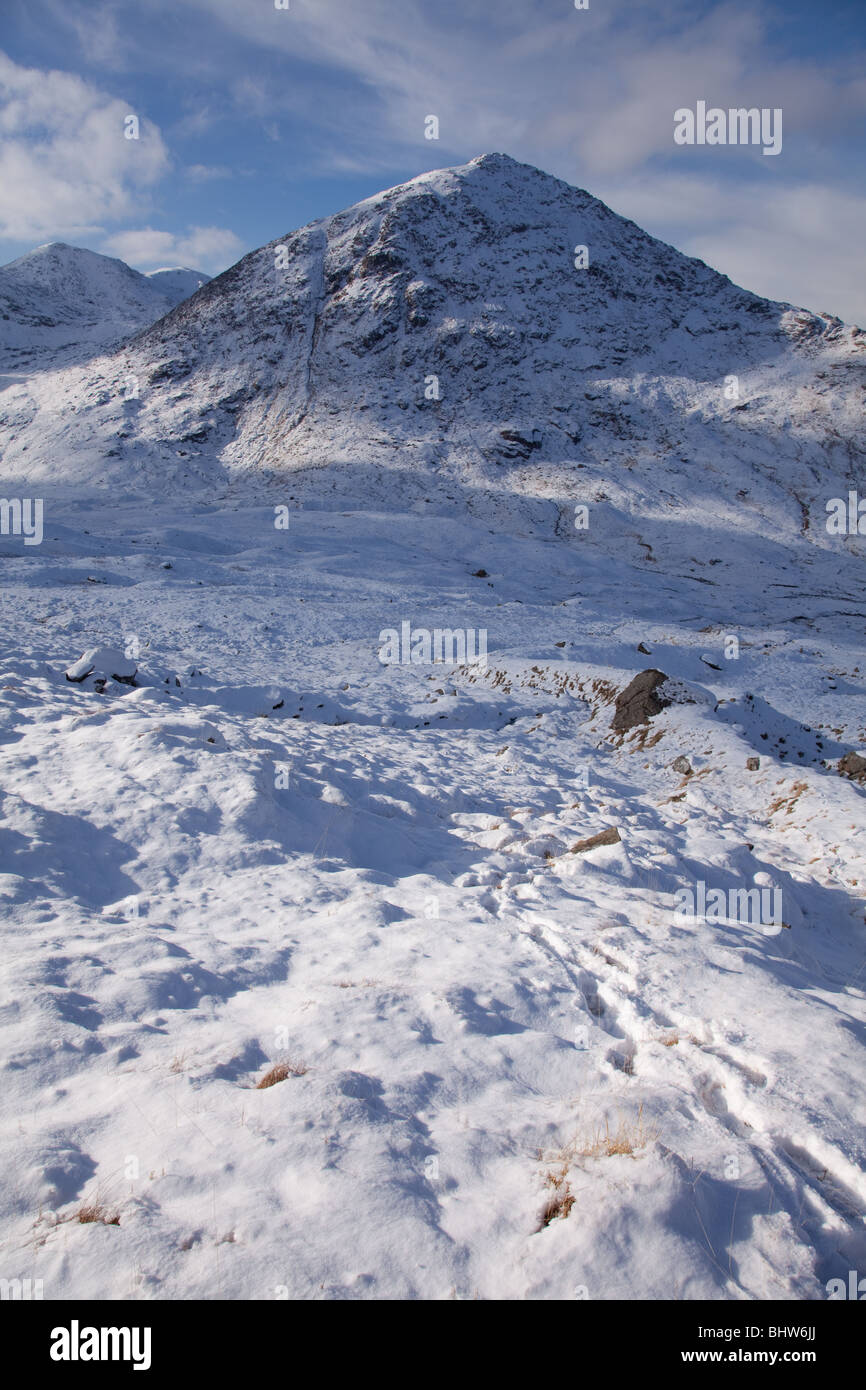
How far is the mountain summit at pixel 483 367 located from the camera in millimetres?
45625

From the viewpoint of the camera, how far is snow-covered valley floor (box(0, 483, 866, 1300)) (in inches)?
107

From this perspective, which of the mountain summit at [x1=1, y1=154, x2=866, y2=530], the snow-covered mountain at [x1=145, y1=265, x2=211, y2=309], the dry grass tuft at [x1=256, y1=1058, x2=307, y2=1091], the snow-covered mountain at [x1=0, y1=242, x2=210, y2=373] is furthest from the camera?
the snow-covered mountain at [x1=145, y1=265, x2=211, y2=309]

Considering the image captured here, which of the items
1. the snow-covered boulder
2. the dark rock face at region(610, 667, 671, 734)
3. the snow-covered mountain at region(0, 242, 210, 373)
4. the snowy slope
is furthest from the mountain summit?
the snow-covered boulder

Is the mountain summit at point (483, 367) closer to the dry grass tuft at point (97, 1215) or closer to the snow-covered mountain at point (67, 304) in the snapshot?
the snow-covered mountain at point (67, 304)

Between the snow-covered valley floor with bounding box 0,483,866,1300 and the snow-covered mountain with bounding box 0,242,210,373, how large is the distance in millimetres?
73562

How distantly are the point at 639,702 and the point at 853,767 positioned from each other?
13.3 feet

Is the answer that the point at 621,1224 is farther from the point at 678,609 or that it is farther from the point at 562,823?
the point at 678,609

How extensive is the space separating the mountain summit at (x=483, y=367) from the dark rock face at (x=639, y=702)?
102 feet

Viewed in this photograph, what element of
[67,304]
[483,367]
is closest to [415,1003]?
[483,367]

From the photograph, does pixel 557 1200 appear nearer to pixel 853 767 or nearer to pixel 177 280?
pixel 853 767

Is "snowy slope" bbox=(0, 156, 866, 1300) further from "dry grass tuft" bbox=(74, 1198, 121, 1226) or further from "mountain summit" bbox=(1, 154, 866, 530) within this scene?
"mountain summit" bbox=(1, 154, 866, 530)

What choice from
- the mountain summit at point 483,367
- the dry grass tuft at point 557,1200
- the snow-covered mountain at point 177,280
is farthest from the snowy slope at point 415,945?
the snow-covered mountain at point 177,280
